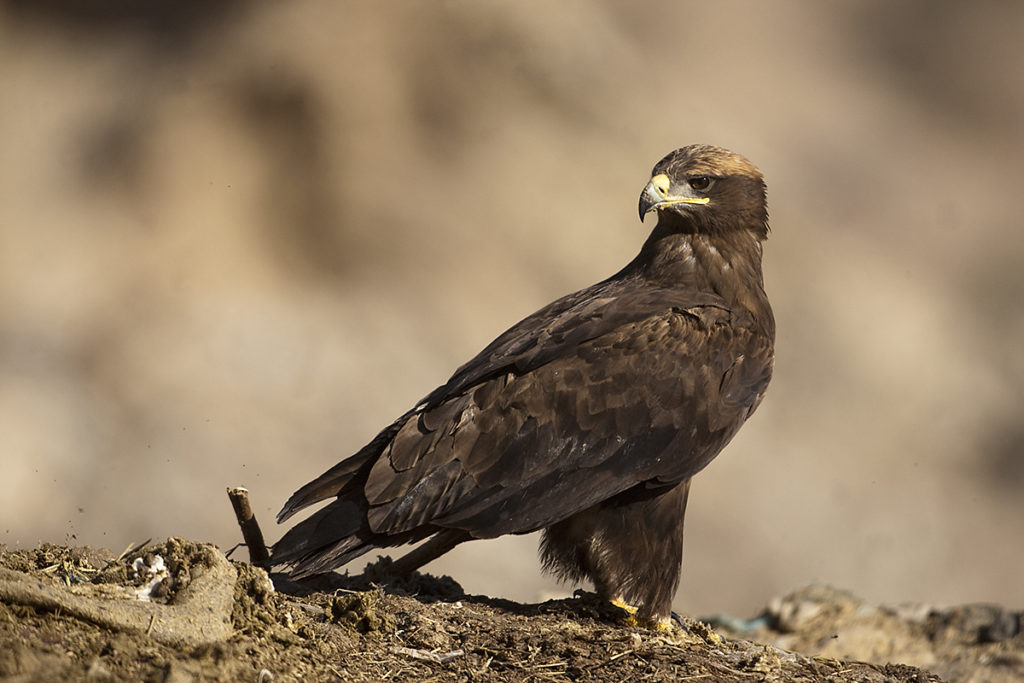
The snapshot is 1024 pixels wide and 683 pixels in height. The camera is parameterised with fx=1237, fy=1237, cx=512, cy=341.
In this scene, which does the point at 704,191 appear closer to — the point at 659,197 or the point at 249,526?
the point at 659,197

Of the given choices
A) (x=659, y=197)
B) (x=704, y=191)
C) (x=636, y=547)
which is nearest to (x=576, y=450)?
(x=636, y=547)

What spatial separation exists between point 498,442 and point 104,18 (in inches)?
389

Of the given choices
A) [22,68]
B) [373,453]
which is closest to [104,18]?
[22,68]

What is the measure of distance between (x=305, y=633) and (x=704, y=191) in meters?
2.65

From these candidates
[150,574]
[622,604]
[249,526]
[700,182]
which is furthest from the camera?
[700,182]

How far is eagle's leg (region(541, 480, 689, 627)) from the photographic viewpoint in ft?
16.5

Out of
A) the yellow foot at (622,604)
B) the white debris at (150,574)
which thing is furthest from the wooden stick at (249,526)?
the yellow foot at (622,604)

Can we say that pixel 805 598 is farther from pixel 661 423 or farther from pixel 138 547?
pixel 138 547

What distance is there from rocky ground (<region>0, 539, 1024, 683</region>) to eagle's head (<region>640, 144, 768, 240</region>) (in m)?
1.72

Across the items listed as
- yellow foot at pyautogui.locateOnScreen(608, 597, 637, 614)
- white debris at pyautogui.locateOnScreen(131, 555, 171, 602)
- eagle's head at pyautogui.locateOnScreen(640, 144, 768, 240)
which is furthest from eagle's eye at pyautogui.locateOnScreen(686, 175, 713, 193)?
white debris at pyautogui.locateOnScreen(131, 555, 171, 602)

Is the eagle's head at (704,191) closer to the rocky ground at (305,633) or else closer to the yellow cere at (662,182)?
the yellow cere at (662,182)

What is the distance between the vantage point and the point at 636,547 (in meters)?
5.02

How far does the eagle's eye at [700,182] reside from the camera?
5496mm

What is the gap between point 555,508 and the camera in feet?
15.9
